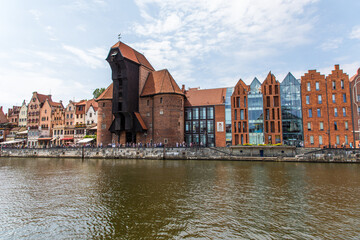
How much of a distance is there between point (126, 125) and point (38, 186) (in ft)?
101

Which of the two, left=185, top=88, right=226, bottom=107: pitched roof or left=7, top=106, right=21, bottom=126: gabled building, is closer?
left=185, top=88, right=226, bottom=107: pitched roof

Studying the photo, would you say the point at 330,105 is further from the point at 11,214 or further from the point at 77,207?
the point at 11,214

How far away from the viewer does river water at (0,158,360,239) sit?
35.8 feet

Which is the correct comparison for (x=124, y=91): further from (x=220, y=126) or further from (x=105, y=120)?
(x=220, y=126)

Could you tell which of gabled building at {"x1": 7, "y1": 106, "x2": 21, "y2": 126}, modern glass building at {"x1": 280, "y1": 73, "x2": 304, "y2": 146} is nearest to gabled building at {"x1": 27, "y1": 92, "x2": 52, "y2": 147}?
gabled building at {"x1": 7, "y1": 106, "x2": 21, "y2": 126}

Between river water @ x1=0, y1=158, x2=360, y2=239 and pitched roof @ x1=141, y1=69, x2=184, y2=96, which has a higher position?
pitched roof @ x1=141, y1=69, x2=184, y2=96

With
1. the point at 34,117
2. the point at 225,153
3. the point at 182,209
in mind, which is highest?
the point at 34,117

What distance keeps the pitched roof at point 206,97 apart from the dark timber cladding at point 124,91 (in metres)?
12.5

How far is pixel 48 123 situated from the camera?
2933 inches

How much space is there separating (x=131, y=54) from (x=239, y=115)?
89.2 ft

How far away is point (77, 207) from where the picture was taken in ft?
47.9

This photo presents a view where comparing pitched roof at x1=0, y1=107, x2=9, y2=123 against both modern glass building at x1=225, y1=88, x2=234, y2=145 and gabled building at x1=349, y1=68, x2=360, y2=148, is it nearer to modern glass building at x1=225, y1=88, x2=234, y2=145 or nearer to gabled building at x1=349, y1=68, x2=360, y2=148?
modern glass building at x1=225, y1=88, x2=234, y2=145

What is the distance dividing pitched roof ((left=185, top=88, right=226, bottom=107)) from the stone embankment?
1381cm

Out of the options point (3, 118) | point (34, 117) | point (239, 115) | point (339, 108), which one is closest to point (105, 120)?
point (239, 115)
